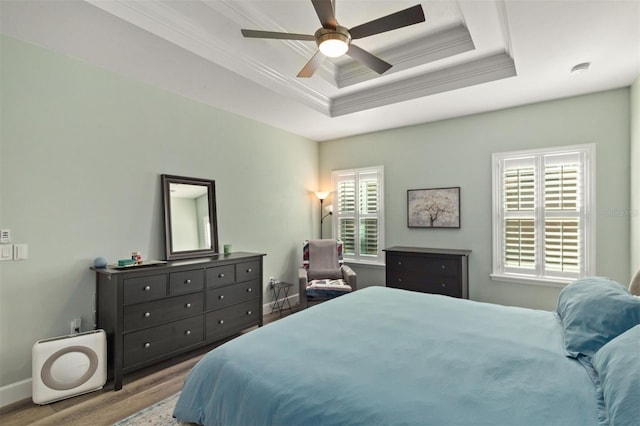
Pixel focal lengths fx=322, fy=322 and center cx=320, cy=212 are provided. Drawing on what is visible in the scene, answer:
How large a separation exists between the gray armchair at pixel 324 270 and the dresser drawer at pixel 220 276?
0.94m

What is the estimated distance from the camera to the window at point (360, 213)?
5.01 meters

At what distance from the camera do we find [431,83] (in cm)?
350

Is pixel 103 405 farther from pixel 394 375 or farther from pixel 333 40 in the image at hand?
pixel 333 40

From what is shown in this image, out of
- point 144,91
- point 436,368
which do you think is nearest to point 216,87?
point 144,91

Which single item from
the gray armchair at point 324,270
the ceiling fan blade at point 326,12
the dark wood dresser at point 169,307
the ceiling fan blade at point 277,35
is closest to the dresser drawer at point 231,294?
the dark wood dresser at point 169,307

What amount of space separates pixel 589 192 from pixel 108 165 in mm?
4901

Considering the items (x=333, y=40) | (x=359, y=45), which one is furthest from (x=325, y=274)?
(x=333, y=40)

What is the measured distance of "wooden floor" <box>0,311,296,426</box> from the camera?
2.17m

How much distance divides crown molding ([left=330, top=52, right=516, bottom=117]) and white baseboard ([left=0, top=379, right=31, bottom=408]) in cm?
397

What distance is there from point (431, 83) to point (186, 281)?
3243 millimetres

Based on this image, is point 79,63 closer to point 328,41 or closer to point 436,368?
point 328,41

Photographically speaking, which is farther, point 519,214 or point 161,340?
point 519,214

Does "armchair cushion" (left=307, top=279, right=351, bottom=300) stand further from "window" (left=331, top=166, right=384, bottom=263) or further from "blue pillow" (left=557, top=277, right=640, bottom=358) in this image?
"blue pillow" (left=557, top=277, right=640, bottom=358)

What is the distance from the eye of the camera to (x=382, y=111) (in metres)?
4.06
